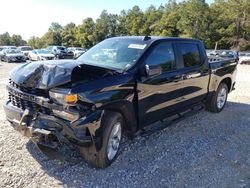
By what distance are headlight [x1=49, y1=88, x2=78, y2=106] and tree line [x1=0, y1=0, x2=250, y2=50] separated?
47.3 meters

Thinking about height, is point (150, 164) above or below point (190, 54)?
below

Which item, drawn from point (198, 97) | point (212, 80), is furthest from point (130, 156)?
point (212, 80)

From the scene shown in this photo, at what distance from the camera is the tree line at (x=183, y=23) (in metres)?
47.4

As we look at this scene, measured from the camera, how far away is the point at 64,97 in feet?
11.1

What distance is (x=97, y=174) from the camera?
12.4 ft

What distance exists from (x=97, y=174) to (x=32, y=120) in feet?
3.67

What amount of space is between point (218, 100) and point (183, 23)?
146 feet

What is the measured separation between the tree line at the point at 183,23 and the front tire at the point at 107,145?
46721mm

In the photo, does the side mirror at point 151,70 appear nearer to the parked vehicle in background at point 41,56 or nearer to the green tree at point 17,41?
the parked vehicle in background at point 41,56

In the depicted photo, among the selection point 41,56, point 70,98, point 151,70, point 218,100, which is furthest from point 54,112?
point 41,56

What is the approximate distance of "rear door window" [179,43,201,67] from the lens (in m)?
5.44

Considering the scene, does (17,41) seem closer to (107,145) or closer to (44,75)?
(44,75)

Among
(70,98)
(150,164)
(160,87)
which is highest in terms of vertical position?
(70,98)

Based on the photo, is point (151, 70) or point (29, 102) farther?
point (151, 70)
